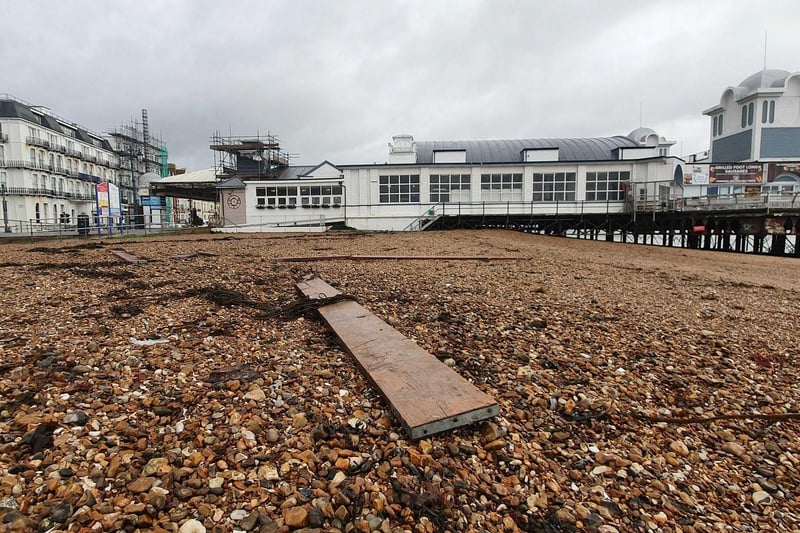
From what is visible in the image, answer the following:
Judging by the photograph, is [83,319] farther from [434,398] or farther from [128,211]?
[128,211]

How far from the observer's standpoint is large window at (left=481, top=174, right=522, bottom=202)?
1332 inches

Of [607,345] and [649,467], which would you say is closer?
[649,467]

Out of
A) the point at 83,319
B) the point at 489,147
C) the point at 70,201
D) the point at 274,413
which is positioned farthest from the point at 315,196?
the point at 70,201

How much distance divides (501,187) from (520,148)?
24.7 ft

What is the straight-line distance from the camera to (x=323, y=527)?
6.63 feet

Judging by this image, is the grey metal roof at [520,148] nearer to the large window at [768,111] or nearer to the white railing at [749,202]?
the white railing at [749,202]

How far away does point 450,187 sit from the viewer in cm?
3400

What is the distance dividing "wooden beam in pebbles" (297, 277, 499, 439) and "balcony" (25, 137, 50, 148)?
248 ft

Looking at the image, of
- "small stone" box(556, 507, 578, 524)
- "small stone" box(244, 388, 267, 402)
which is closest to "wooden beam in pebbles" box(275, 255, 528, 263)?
"small stone" box(244, 388, 267, 402)

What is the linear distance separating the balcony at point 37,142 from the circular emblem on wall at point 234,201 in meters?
45.2

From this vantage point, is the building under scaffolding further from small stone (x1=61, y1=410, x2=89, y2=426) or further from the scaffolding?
small stone (x1=61, y1=410, x2=89, y2=426)

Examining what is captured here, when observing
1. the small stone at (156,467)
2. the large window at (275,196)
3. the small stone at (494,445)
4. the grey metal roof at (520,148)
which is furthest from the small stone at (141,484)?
the grey metal roof at (520,148)

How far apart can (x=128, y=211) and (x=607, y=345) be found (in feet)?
259

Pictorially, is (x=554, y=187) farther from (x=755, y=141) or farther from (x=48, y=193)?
(x=48, y=193)
